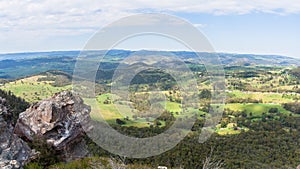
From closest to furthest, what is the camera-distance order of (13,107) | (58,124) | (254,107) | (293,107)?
(58,124) < (13,107) < (293,107) < (254,107)

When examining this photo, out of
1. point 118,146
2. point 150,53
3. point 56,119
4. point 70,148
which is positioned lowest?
point 118,146

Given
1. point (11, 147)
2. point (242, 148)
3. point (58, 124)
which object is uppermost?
point (58, 124)

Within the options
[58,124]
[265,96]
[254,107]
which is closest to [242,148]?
[254,107]

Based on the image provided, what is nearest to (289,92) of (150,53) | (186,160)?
(186,160)

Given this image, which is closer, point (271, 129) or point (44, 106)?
point (44, 106)

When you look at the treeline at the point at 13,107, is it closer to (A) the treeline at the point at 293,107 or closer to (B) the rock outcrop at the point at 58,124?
(B) the rock outcrop at the point at 58,124

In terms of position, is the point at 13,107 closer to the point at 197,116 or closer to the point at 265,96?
the point at 197,116

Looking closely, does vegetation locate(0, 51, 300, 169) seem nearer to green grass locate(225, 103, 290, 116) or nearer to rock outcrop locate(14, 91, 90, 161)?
green grass locate(225, 103, 290, 116)

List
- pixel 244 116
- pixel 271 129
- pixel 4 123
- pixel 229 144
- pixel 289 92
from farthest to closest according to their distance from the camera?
pixel 289 92
pixel 244 116
pixel 271 129
pixel 229 144
pixel 4 123

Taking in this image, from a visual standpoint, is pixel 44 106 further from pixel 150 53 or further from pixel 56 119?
pixel 150 53
